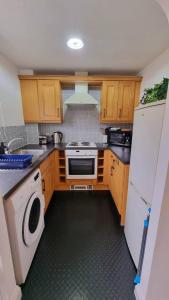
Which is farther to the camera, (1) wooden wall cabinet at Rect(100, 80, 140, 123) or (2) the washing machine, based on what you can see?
Answer: (1) wooden wall cabinet at Rect(100, 80, 140, 123)

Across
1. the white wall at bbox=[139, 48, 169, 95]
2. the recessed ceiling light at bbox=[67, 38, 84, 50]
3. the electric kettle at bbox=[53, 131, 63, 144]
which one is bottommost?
the electric kettle at bbox=[53, 131, 63, 144]

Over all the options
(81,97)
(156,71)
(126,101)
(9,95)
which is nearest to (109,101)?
(126,101)

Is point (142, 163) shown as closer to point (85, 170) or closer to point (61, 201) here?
point (85, 170)

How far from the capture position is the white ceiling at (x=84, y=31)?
1.13m

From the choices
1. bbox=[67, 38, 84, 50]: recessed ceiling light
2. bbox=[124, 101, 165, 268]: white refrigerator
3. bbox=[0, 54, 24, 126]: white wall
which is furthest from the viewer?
bbox=[0, 54, 24, 126]: white wall

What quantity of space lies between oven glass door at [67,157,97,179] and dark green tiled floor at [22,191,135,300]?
0.63 m

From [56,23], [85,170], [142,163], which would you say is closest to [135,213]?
[142,163]

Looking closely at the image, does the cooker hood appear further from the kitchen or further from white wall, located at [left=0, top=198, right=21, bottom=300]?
white wall, located at [left=0, top=198, right=21, bottom=300]

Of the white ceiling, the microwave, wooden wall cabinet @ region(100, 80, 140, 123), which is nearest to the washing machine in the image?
the white ceiling

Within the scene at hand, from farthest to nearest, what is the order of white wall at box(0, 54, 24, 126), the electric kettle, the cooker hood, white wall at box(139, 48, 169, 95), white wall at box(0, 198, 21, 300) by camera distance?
1. the electric kettle
2. the cooker hood
3. white wall at box(0, 54, 24, 126)
4. white wall at box(139, 48, 169, 95)
5. white wall at box(0, 198, 21, 300)

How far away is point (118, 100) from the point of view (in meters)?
2.62

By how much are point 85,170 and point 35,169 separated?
4.13ft

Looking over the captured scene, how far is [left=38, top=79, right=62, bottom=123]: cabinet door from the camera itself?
8.30 ft

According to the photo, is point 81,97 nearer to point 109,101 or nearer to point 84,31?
point 109,101
